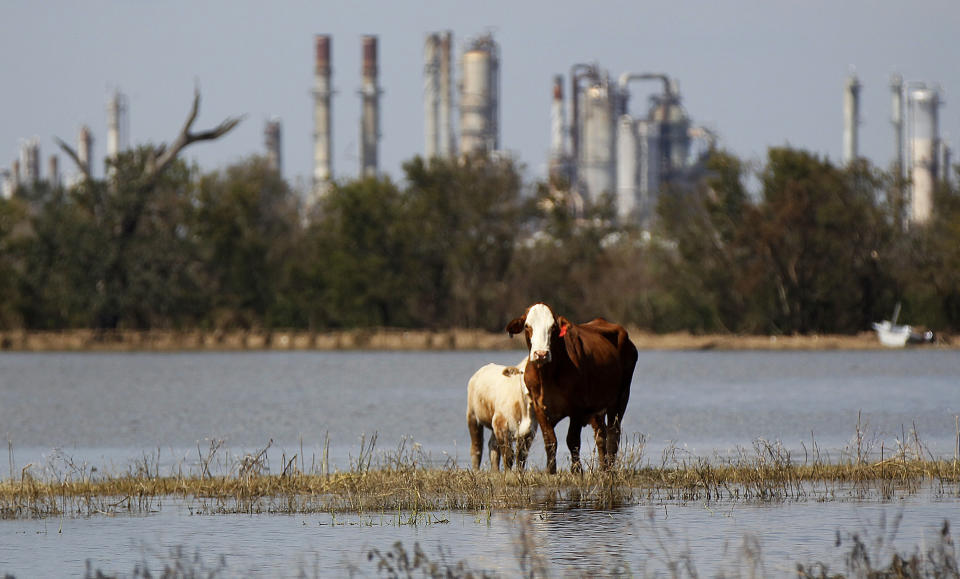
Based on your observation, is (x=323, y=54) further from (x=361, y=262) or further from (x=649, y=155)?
(x=361, y=262)

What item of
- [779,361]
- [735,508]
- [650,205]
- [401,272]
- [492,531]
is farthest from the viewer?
[650,205]

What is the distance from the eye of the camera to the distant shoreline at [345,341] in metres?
77.9

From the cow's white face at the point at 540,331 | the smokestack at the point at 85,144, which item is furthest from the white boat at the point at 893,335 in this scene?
the smokestack at the point at 85,144

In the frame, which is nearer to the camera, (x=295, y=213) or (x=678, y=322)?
(x=678, y=322)

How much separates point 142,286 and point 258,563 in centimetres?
6851

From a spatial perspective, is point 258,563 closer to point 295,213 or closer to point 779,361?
point 779,361

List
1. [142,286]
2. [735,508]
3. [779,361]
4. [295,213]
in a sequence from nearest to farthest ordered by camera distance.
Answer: [735,508] → [779,361] → [142,286] → [295,213]

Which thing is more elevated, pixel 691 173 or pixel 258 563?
pixel 691 173

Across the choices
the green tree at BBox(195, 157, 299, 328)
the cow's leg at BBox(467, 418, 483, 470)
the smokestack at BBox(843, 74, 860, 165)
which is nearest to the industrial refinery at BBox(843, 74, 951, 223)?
the smokestack at BBox(843, 74, 860, 165)

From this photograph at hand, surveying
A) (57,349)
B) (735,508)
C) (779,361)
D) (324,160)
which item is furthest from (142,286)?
(735,508)

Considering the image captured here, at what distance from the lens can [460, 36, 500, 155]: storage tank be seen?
125m

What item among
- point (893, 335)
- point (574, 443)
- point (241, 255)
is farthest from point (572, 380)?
point (241, 255)

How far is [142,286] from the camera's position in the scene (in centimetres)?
8012

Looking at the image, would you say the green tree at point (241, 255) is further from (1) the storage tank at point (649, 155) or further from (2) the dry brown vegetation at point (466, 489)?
(2) the dry brown vegetation at point (466, 489)
